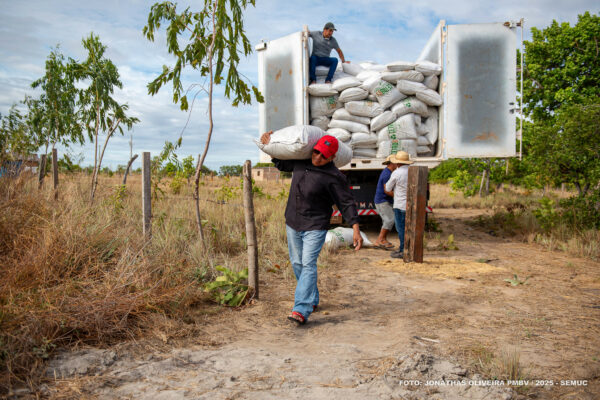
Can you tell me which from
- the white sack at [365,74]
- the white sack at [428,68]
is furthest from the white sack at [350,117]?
→ the white sack at [428,68]

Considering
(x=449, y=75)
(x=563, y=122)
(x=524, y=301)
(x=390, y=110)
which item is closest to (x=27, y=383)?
(x=524, y=301)

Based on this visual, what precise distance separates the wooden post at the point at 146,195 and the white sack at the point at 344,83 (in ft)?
12.1

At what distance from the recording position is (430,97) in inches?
275

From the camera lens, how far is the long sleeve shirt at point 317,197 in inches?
140

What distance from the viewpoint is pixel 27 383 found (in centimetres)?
221

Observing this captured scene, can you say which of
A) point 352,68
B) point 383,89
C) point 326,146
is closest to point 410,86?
point 383,89

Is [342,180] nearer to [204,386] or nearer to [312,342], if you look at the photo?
[312,342]

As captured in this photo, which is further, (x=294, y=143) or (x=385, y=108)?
(x=385, y=108)

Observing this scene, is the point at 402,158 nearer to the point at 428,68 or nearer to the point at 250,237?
the point at 428,68

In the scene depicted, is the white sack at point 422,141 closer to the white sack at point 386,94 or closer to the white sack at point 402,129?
the white sack at point 402,129

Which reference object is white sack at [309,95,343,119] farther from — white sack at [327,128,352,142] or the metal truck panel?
the metal truck panel

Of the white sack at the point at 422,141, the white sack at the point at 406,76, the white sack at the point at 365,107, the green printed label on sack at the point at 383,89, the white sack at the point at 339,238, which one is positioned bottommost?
the white sack at the point at 339,238

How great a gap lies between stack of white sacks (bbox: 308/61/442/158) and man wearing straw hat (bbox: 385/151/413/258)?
0.74 m

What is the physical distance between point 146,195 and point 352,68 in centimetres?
485
